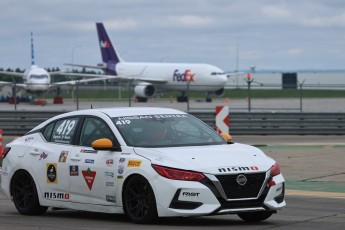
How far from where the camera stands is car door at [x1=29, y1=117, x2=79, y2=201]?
1147cm

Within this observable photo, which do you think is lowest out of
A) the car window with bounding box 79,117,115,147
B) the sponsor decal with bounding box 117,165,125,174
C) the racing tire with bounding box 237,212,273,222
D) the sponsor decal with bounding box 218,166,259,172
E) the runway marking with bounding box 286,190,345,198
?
the runway marking with bounding box 286,190,345,198

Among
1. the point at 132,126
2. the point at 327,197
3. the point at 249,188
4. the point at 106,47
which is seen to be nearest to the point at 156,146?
the point at 132,126

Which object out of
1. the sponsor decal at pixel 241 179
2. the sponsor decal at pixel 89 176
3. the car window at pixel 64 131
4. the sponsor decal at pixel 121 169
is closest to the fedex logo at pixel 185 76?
the car window at pixel 64 131

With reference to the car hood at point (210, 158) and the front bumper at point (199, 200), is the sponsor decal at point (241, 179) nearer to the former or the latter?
the car hood at point (210, 158)

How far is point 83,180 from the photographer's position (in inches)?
438

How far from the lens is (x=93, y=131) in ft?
37.5

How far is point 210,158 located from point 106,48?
7302 cm

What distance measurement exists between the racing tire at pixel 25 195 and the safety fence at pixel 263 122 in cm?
1990

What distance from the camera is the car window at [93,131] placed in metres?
11.2

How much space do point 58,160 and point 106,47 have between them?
71625 millimetres

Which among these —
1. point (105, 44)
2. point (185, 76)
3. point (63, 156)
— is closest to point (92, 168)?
point (63, 156)

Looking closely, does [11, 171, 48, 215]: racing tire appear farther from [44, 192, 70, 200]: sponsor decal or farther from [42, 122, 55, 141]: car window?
[42, 122, 55, 141]: car window

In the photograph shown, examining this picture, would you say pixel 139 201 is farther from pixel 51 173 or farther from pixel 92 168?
pixel 51 173

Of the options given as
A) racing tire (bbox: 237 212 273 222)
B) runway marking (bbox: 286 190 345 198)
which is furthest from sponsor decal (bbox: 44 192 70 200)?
runway marking (bbox: 286 190 345 198)
